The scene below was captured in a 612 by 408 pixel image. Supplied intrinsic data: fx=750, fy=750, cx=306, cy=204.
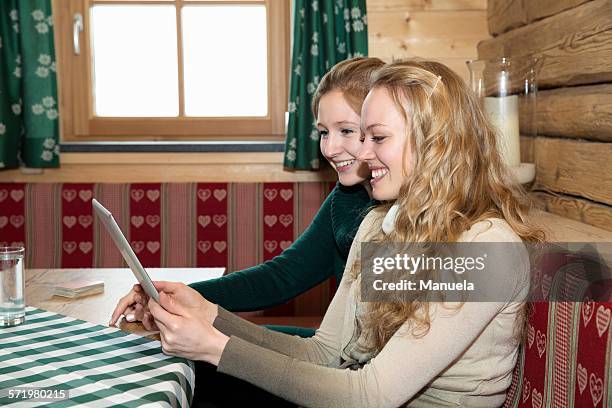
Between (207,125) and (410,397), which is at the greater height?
(207,125)

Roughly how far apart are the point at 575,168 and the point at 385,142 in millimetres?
928

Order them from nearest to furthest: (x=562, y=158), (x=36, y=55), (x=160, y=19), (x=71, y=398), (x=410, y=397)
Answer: (x=71, y=398)
(x=410, y=397)
(x=562, y=158)
(x=36, y=55)
(x=160, y=19)

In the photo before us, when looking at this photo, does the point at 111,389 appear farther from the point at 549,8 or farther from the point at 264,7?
the point at 264,7

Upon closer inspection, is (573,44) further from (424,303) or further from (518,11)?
(424,303)

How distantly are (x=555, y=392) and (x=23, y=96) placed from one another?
8.36ft

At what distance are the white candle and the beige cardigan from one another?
40.0 inches

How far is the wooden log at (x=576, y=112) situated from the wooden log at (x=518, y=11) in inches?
9.6

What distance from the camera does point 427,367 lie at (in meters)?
1.21

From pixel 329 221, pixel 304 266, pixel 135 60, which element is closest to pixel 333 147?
pixel 329 221

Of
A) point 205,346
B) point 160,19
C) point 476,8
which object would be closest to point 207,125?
point 160,19

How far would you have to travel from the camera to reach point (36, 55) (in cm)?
307

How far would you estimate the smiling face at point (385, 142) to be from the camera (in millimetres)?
1382

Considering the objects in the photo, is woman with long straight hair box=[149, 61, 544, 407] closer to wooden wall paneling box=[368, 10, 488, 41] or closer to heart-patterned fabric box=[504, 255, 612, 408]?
heart-patterned fabric box=[504, 255, 612, 408]

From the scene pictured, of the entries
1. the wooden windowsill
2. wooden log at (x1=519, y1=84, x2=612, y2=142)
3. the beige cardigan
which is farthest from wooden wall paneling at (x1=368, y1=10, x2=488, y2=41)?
the beige cardigan
